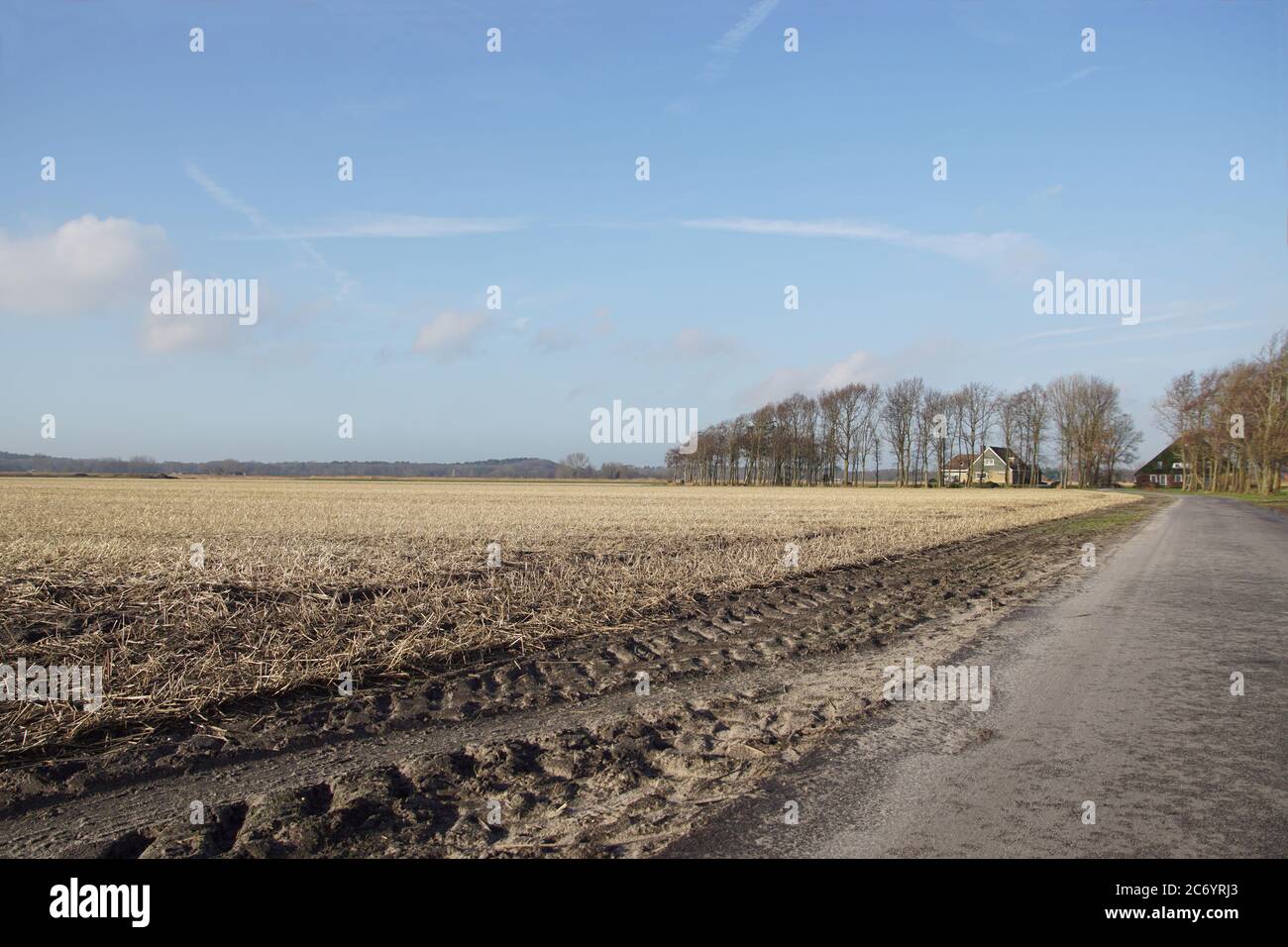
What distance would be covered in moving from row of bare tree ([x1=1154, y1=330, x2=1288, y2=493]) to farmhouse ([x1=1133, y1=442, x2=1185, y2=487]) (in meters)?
30.7

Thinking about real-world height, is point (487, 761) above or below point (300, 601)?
below

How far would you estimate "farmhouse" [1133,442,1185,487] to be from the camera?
11556cm

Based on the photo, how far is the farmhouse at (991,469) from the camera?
111 metres

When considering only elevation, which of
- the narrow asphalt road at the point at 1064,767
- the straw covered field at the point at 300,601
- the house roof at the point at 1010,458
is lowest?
the narrow asphalt road at the point at 1064,767

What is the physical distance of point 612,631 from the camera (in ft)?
30.1

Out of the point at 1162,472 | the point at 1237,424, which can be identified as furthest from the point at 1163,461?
the point at 1237,424

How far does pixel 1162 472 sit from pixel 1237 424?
62259 millimetres

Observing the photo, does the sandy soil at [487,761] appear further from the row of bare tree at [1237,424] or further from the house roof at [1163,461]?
the house roof at [1163,461]

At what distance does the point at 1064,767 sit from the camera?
504cm

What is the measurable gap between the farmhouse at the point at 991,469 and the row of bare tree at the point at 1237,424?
24286mm

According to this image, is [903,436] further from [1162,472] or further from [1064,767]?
[1064,767]

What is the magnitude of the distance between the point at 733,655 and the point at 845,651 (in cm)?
128

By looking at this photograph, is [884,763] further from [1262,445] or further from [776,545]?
[1262,445]

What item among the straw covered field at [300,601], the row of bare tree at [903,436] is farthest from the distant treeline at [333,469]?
the straw covered field at [300,601]
